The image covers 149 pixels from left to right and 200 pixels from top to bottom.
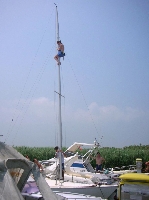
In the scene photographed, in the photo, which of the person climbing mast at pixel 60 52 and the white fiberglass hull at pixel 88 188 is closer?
the white fiberglass hull at pixel 88 188

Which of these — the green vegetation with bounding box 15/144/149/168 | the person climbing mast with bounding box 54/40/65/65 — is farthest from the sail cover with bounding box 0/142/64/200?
the green vegetation with bounding box 15/144/149/168

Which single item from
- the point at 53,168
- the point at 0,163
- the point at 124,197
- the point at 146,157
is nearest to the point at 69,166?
the point at 53,168

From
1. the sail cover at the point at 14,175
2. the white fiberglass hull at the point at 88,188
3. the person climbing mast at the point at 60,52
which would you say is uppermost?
the person climbing mast at the point at 60,52

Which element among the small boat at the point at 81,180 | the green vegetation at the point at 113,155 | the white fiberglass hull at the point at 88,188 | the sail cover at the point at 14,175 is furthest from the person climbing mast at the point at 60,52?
the green vegetation at the point at 113,155

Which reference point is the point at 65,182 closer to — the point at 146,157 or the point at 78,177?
the point at 78,177

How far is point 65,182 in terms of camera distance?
1375 cm

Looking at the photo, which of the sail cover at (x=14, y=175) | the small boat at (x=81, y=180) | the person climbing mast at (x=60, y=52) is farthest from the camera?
the person climbing mast at (x=60, y=52)

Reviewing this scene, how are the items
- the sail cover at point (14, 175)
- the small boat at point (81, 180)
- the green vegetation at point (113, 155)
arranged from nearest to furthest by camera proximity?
the sail cover at point (14, 175)
the small boat at point (81, 180)
the green vegetation at point (113, 155)

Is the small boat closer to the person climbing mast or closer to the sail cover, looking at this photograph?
the person climbing mast

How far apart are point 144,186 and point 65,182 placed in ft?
23.9

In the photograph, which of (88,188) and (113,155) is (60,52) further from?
(113,155)

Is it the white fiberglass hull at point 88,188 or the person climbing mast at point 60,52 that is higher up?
the person climbing mast at point 60,52

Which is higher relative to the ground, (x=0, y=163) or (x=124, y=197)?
(x=0, y=163)

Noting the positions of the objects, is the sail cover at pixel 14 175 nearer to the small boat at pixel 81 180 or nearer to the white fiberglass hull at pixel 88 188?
the small boat at pixel 81 180
